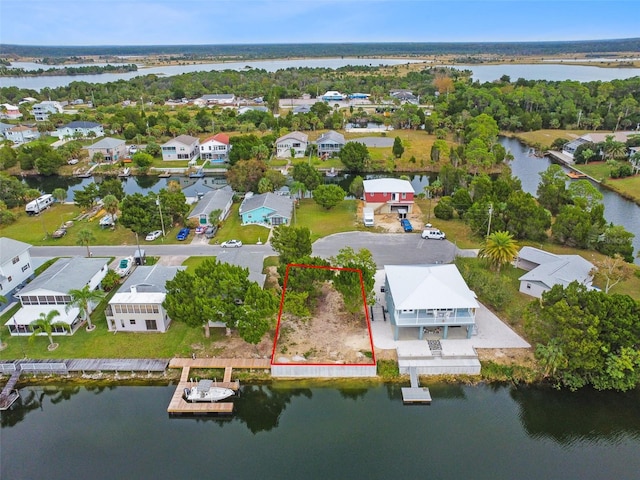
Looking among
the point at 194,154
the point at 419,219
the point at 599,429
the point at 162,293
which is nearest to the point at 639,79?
the point at 419,219

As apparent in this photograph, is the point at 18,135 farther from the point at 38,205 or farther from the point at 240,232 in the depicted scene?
the point at 240,232

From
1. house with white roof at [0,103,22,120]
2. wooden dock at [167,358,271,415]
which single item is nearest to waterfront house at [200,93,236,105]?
house with white roof at [0,103,22,120]

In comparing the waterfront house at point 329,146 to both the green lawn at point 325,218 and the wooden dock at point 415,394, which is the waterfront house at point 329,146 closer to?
the green lawn at point 325,218

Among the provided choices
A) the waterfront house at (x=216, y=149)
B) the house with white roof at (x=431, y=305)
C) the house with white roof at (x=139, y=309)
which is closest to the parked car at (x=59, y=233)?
the house with white roof at (x=139, y=309)

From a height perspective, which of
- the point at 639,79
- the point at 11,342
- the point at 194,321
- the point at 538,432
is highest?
the point at 639,79

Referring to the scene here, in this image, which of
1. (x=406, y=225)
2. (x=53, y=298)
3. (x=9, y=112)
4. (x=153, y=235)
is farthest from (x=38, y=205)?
(x=9, y=112)

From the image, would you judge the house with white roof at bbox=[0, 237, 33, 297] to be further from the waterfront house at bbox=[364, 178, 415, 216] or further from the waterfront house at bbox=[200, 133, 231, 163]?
the waterfront house at bbox=[200, 133, 231, 163]

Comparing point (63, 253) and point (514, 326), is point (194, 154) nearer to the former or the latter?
point (63, 253)
